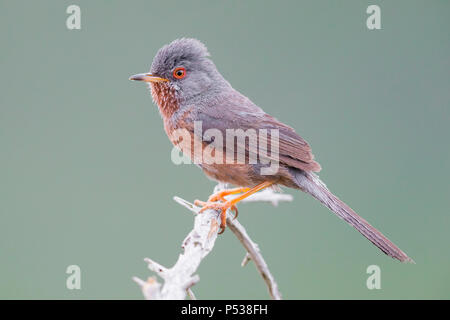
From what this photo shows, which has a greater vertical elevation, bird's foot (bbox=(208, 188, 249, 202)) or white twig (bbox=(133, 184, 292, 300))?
bird's foot (bbox=(208, 188, 249, 202))

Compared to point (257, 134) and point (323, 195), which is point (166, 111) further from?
point (323, 195)

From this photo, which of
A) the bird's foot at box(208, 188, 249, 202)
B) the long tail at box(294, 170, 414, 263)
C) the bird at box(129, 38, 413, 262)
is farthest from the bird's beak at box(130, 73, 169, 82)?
the long tail at box(294, 170, 414, 263)

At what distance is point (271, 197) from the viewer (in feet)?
9.62

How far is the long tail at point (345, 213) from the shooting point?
110 inches

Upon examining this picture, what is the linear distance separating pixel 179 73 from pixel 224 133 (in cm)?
64

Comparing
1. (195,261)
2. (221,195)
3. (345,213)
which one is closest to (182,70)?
(221,195)

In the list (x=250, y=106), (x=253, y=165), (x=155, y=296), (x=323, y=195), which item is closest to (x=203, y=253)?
(x=155, y=296)

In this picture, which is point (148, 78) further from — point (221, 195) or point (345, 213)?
point (345, 213)

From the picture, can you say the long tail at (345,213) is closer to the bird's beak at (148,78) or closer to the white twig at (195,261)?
the white twig at (195,261)

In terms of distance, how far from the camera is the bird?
306cm

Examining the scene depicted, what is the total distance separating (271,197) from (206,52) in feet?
4.08

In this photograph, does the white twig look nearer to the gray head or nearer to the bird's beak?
the gray head

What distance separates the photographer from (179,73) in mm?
3439

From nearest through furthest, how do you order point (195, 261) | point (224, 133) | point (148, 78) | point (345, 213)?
point (195, 261) → point (345, 213) → point (224, 133) → point (148, 78)
